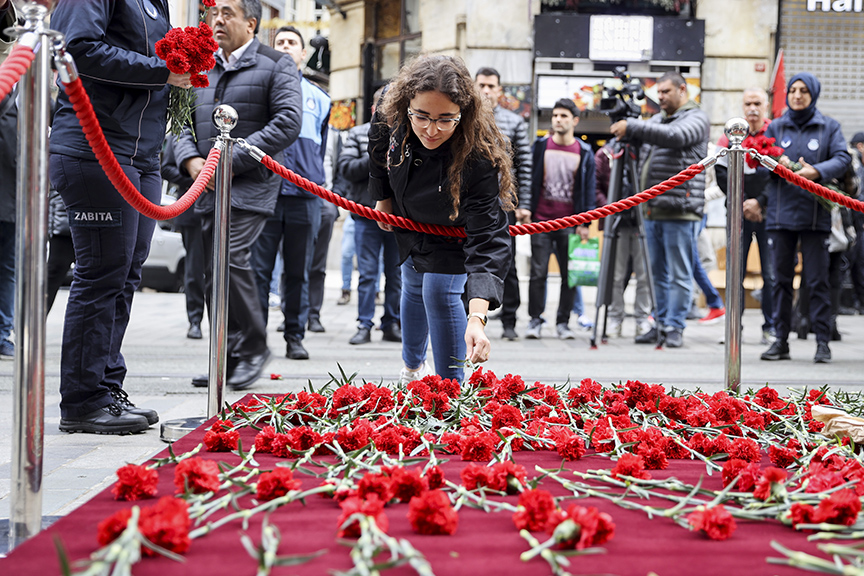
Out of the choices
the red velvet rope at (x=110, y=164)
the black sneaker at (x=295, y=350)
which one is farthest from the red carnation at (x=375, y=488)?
the black sneaker at (x=295, y=350)

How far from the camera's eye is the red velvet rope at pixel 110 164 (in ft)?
7.94

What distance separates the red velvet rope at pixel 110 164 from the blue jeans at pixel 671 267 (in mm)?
5015

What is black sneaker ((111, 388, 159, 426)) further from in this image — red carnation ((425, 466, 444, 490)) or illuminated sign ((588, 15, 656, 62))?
illuminated sign ((588, 15, 656, 62))

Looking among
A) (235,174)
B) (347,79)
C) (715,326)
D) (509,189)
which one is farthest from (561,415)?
(347,79)

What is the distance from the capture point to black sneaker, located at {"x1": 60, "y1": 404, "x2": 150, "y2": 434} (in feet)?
12.1

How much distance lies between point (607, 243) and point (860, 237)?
562 centimetres

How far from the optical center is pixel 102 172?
3.56 metres

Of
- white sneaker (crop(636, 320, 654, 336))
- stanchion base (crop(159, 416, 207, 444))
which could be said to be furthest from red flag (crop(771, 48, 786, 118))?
stanchion base (crop(159, 416, 207, 444))

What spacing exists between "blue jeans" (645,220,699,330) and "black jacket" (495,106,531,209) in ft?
3.62

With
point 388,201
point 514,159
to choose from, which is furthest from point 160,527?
point 514,159

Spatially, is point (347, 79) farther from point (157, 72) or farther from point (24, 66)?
point (24, 66)

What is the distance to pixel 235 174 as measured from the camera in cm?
480

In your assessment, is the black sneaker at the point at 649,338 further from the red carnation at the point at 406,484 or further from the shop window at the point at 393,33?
the shop window at the point at 393,33

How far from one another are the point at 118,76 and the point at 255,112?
5.11 ft
